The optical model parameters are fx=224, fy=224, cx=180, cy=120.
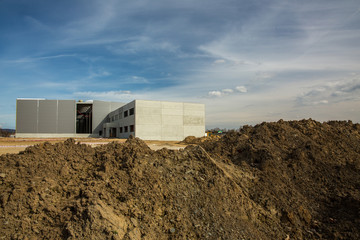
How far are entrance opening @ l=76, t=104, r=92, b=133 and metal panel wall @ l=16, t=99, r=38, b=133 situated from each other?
8147 millimetres

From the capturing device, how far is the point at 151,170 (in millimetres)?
4867

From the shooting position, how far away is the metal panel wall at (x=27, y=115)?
47.0 meters

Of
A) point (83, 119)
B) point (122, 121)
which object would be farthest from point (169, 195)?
point (83, 119)

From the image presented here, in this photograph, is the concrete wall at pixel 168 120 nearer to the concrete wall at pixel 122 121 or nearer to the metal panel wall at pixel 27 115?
the concrete wall at pixel 122 121

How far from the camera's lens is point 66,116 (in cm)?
4775

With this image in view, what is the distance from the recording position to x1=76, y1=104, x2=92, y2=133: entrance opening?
167ft

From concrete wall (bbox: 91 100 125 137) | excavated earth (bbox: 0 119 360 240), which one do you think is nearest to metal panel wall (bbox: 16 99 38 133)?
concrete wall (bbox: 91 100 125 137)

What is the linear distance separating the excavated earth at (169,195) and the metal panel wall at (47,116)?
1877 inches

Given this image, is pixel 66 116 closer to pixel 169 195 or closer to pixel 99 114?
pixel 99 114

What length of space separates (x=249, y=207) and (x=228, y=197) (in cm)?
51

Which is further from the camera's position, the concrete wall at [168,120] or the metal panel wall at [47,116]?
the metal panel wall at [47,116]

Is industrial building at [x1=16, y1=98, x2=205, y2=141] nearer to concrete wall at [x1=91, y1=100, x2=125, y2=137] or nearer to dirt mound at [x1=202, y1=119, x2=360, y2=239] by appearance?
concrete wall at [x1=91, y1=100, x2=125, y2=137]

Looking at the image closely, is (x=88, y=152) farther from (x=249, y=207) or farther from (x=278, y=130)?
(x=278, y=130)

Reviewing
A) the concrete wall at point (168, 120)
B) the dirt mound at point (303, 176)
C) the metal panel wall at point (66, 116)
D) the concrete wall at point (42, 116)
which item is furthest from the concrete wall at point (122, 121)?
the dirt mound at point (303, 176)
